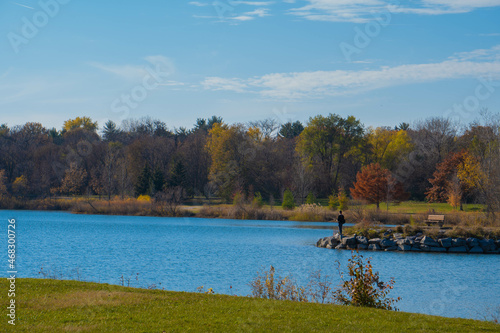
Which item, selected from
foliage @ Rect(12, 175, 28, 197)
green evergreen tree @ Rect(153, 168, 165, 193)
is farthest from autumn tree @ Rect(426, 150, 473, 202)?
foliage @ Rect(12, 175, 28, 197)

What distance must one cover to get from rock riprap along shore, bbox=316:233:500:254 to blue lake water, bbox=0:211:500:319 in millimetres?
1362

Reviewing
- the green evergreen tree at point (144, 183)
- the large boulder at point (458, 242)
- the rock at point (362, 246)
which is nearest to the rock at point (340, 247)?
the rock at point (362, 246)

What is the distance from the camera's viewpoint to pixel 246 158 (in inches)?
2923

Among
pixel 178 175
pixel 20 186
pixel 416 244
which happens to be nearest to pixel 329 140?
pixel 178 175

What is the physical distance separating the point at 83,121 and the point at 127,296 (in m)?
109

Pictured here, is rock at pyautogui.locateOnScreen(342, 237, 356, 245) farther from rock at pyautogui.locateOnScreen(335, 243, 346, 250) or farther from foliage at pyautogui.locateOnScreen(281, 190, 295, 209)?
foliage at pyautogui.locateOnScreen(281, 190, 295, 209)

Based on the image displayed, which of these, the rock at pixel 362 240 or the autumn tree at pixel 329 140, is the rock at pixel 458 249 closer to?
the rock at pixel 362 240

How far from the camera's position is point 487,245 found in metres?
30.9

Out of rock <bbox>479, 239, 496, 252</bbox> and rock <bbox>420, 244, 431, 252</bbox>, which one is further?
rock <bbox>420, 244, 431, 252</bbox>

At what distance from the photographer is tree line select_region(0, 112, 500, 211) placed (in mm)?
65125

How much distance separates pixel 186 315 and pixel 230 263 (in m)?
14.4

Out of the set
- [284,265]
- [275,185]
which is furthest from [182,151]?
[284,265]

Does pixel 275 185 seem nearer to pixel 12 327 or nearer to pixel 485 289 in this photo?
pixel 485 289

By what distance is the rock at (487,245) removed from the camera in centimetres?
3080
